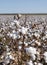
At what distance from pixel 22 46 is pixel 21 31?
444 mm

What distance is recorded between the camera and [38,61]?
4770 mm

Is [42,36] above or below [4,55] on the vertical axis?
below

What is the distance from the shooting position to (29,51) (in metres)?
4.13

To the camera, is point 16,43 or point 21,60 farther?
point 16,43

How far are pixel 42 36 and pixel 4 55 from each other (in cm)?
242

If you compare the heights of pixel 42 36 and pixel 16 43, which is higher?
pixel 16 43

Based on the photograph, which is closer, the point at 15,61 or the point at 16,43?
the point at 15,61

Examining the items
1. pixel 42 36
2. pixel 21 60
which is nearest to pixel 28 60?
pixel 21 60

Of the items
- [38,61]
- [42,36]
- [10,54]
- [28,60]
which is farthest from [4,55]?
[42,36]

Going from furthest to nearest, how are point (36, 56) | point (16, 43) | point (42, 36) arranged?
point (42, 36) < point (16, 43) < point (36, 56)

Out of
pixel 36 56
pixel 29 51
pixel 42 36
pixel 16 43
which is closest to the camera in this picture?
pixel 29 51

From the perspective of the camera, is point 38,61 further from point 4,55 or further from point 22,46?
point 4,55

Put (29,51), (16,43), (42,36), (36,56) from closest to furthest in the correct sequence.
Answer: (29,51) → (36,56) → (16,43) → (42,36)

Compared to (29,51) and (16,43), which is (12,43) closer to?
(16,43)
